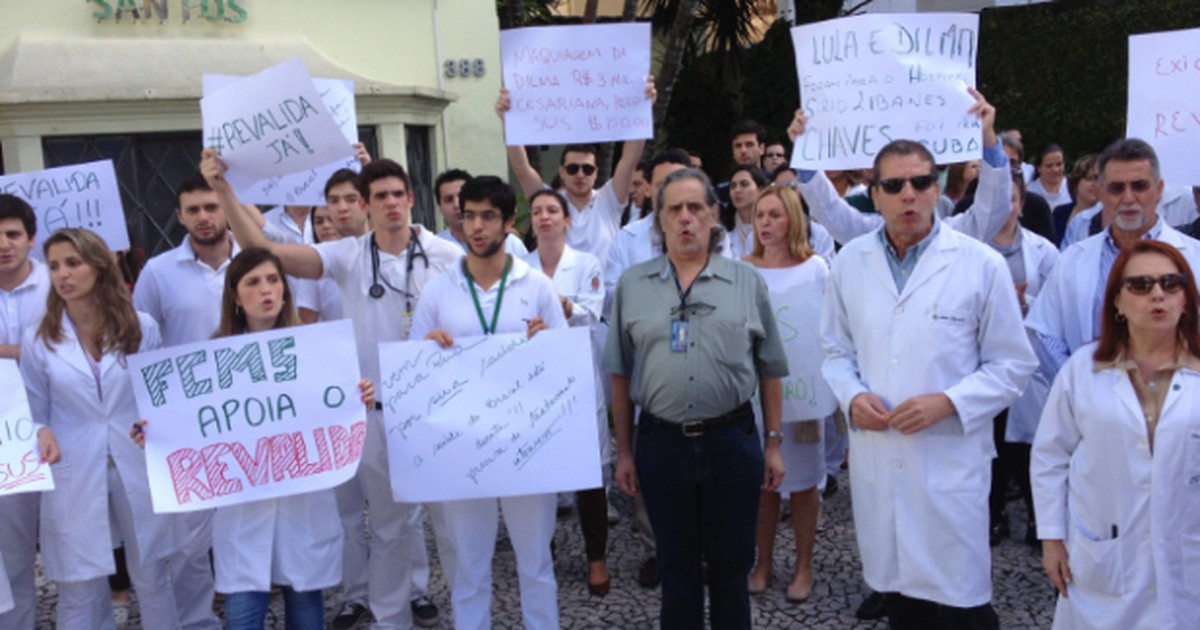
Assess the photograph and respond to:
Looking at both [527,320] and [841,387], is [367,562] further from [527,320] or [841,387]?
[841,387]

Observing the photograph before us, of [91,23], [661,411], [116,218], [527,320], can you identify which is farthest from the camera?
[91,23]

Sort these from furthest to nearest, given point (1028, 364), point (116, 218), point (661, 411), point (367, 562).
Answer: point (116, 218) < point (367, 562) < point (661, 411) < point (1028, 364)

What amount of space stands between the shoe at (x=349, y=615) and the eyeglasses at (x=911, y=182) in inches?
127

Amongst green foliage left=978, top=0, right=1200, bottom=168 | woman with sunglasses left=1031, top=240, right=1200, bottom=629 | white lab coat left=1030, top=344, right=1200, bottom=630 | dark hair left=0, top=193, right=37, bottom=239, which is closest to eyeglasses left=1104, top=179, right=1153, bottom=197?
woman with sunglasses left=1031, top=240, right=1200, bottom=629

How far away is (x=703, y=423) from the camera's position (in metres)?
3.88

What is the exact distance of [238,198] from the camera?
443 centimetres

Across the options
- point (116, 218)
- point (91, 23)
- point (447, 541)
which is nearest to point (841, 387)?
point (447, 541)

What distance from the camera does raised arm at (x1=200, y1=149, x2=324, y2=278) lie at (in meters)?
4.29

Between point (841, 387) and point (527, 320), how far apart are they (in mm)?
1294

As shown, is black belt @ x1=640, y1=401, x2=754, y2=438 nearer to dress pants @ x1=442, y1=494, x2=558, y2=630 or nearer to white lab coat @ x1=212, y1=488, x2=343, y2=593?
dress pants @ x1=442, y1=494, x2=558, y2=630

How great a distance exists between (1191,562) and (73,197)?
17.4 feet

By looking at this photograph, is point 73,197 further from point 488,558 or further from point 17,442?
point 488,558

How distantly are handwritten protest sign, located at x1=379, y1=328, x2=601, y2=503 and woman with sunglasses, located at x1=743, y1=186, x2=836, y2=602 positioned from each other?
1.22 meters

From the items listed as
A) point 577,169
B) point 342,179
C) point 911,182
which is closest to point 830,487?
point 577,169
